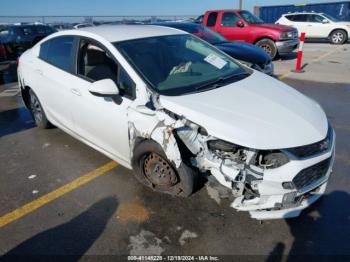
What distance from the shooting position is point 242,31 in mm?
11641

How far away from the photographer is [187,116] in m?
2.81

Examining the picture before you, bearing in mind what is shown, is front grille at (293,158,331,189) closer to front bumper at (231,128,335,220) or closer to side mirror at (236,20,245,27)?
front bumper at (231,128,335,220)

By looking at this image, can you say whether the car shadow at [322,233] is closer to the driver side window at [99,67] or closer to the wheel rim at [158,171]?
the wheel rim at [158,171]

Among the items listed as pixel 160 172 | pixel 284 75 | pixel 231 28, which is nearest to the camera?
pixel 160 172

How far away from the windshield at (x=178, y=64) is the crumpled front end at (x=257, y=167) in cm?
56

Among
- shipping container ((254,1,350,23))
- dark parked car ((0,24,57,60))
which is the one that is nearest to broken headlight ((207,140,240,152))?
dark parked car ((0,24,57,60))

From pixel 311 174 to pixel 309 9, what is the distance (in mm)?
25530

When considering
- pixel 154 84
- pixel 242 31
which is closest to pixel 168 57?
pixel 154 84

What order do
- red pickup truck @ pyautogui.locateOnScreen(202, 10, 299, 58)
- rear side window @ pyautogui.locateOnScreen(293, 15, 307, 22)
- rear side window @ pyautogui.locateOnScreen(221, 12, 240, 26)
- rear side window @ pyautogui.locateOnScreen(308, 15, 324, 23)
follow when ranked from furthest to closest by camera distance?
rear side window @ pyautogui.locateOnScreen(293, 15, 307, 22) → rear side window @ pyautogui.locateOnScreen(308, 15, 324, 23) → rear side window @ pyautogui.locateOnScreen(221, 12, 240, 26) → red pickup truck @ pyautogui.locateOnScreen(202, 10, 299, 58)

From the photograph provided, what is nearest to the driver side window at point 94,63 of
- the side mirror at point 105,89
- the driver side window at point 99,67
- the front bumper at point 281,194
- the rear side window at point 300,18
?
the driver side window at point 99,67

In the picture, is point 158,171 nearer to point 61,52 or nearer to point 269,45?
point 61,52

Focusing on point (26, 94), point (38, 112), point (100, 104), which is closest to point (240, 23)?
point (26, 94)

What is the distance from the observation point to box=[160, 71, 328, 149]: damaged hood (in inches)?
101

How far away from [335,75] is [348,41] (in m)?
10.6
